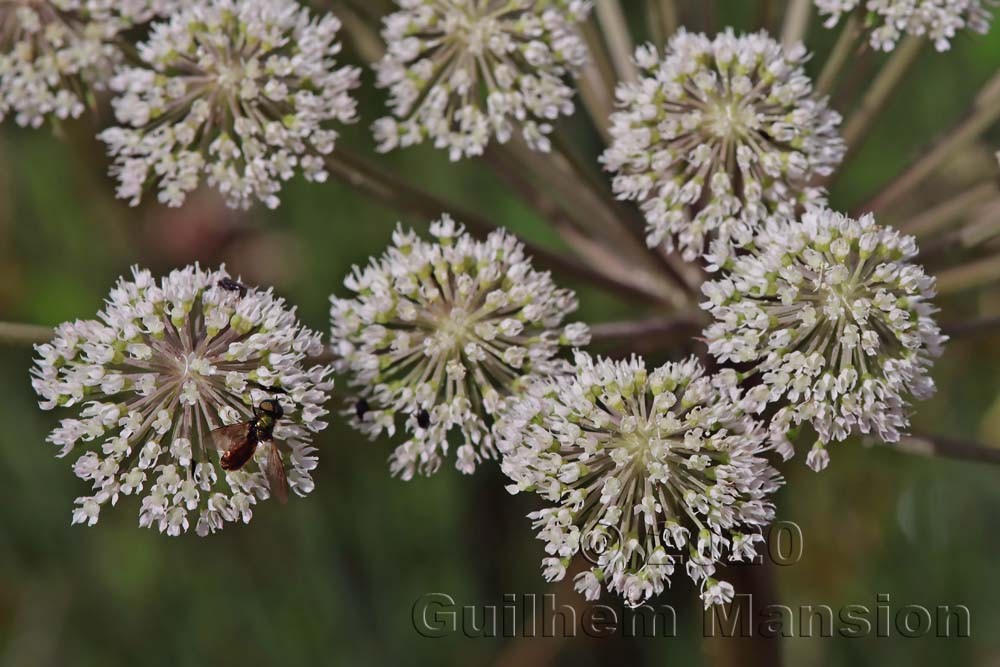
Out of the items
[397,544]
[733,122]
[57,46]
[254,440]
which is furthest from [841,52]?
[397,544]

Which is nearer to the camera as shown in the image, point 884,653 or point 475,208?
point 884,653

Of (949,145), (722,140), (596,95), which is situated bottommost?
(722,140)

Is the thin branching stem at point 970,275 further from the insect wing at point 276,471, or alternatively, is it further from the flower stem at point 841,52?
the insect wing at point 276,471

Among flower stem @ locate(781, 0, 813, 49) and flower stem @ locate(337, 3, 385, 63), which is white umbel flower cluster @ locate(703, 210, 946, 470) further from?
flower stem @ locate(337, 3, 385, 63)

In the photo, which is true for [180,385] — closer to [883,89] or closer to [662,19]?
[662,19]

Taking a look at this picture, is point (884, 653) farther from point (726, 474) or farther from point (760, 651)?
point (726, 474)

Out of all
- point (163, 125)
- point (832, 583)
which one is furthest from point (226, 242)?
point (832, 583)
